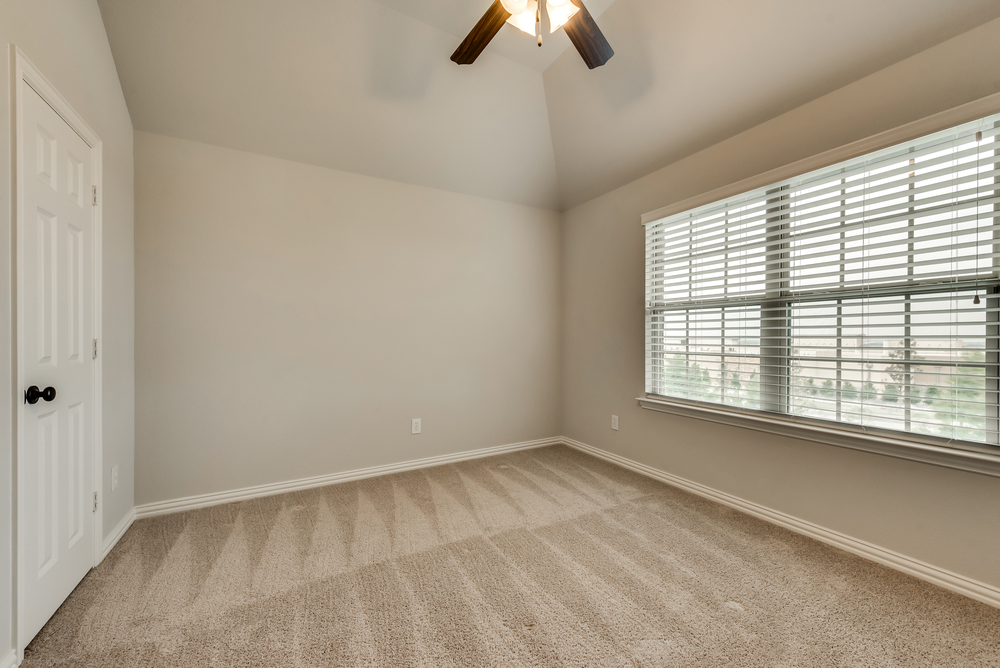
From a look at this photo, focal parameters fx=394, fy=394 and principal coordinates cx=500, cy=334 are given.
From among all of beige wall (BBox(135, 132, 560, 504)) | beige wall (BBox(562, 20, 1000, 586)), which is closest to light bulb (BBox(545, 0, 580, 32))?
beige wall (BBox(562, 20, 1000, 586))

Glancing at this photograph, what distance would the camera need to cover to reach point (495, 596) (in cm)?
168

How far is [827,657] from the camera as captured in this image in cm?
137

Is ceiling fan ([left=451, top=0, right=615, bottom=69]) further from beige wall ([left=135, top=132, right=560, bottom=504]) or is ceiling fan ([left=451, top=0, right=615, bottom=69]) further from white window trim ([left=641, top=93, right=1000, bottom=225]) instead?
beige wall ([left=135, top=132, right=560, bottom=504])

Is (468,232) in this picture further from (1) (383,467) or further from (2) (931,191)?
(2) (931,191)

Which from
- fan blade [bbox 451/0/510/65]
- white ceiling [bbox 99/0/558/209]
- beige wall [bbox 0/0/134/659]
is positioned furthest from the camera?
white ceiling [bbox 99/0/558/209]

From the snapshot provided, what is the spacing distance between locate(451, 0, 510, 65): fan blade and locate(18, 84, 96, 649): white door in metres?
1.74

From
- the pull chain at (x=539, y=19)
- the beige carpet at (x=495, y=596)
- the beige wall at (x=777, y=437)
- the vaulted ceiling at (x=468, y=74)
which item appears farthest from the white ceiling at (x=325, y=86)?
the beige carpet at (x=495, y=596)

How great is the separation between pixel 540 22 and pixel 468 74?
1.11 m

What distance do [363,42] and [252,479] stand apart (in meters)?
2.94

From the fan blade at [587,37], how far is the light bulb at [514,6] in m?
0.21

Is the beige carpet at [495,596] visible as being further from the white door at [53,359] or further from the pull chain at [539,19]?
the pull chain at [539,19]

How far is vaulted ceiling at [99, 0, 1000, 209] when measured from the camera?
1.98 metres

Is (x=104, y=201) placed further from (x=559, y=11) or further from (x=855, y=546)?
(x=855, y=546)

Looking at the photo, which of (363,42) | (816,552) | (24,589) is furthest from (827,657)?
(363,42)
